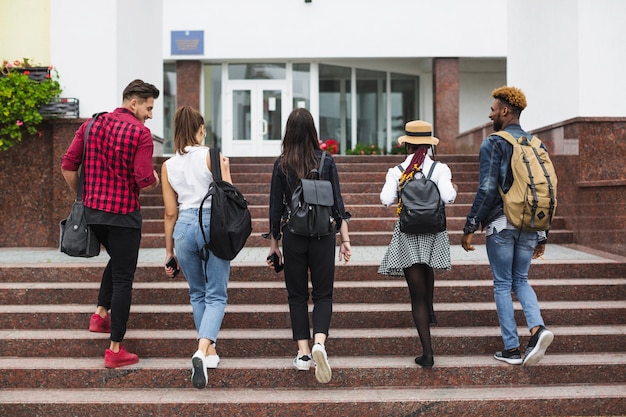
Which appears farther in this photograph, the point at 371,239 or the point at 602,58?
the point at 371,239

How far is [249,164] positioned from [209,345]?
5831mm

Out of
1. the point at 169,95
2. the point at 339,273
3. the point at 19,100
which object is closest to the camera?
the point at 339,273

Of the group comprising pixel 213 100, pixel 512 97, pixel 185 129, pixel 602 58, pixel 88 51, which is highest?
pixel 213 100

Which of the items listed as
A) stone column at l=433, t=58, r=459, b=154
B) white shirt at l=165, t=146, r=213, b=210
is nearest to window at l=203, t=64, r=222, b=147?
stone column at l=433, t=58, r=459, b=154

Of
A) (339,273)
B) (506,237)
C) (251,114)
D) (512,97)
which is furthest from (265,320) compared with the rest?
(251,114)

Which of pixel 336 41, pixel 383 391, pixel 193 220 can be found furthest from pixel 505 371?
pixel 336 41

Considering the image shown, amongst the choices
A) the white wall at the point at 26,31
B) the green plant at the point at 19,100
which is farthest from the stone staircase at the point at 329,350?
the white wall at the point at 26,31

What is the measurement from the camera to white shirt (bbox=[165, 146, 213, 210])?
14.3 ft

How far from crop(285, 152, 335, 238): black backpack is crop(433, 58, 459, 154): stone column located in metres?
14.4

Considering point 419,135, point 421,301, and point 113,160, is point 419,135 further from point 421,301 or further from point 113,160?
point 113,160

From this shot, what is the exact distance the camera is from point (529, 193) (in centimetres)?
443

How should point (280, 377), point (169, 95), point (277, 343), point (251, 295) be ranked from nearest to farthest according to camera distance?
point (280, 377)
point (277, 343)
point (251, 295)
point (169, 95)

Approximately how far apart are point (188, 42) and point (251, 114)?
276cm

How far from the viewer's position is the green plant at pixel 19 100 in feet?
23.5
